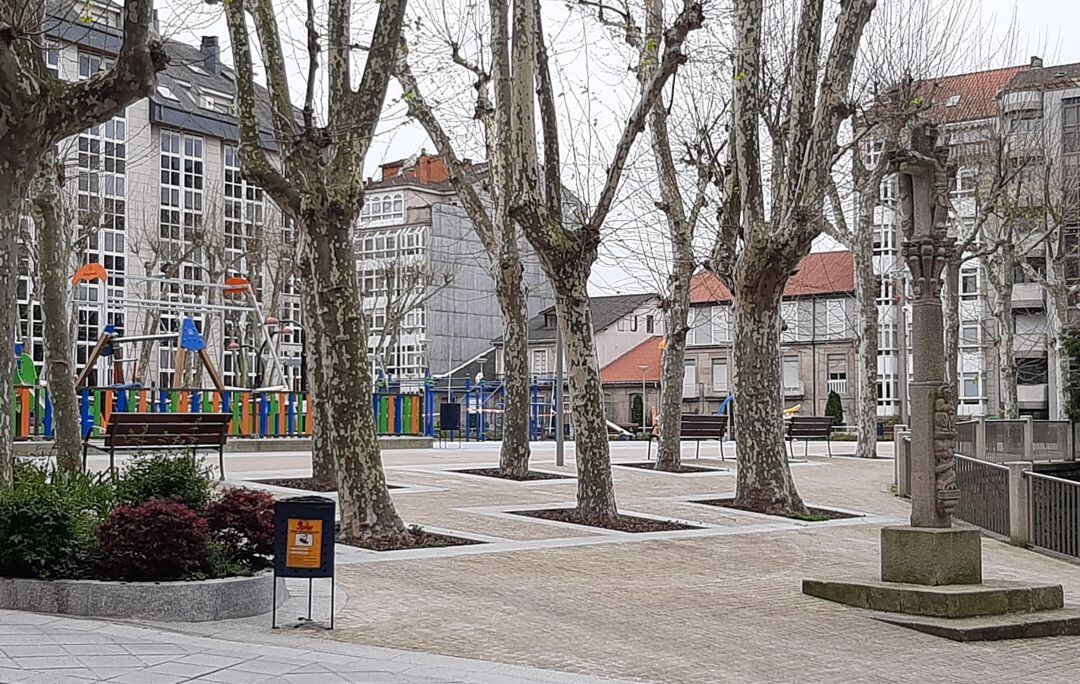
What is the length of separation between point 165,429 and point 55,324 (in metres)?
2.07

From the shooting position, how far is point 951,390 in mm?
12102

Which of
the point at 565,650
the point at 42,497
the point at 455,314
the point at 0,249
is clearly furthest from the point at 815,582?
the point at 455,314

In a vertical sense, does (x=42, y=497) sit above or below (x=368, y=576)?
above

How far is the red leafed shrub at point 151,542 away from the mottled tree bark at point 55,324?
9021 mm

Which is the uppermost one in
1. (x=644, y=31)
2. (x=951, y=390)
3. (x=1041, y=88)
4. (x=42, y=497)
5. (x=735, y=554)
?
(x=1041, y=88)

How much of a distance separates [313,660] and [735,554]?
783cm

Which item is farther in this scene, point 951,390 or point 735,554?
point 735,554

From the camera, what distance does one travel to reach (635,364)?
285 ft

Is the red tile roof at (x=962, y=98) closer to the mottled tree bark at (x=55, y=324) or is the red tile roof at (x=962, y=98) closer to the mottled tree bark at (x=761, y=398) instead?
the mottled tree bark at (x=761, y=398)

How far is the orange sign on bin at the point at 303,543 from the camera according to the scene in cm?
947

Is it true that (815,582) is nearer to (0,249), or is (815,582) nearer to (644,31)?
(0,249)

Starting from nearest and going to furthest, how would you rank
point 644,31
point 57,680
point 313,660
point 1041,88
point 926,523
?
point 57,680 → point 313,660 → point 926,523 → point 644,31 → point 1041,88

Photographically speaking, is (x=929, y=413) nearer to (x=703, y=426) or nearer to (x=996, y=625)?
(x=996, y=625)

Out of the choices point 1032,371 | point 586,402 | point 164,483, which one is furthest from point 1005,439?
point 1032,371
